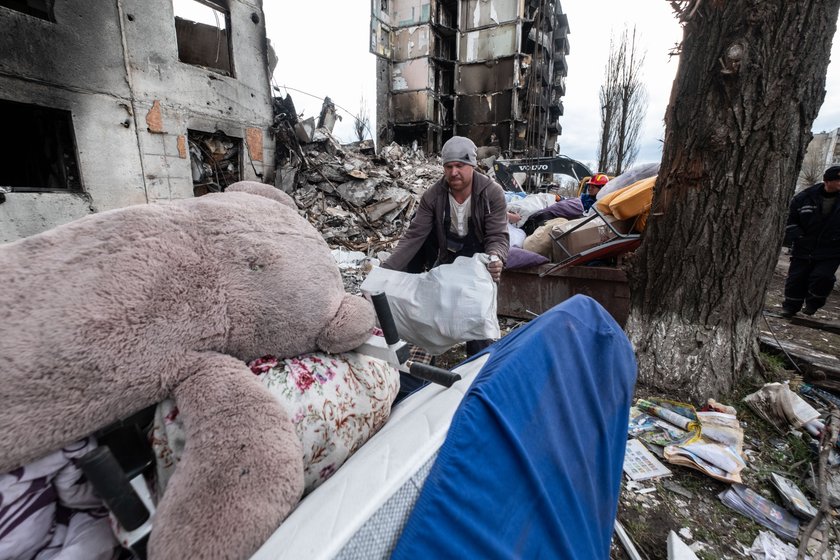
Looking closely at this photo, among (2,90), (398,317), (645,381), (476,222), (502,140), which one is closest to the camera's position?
(398,317)

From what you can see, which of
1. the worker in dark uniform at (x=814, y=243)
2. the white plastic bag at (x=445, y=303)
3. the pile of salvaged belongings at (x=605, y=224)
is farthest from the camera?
the worker in dark uniform at (x=814, y=243)

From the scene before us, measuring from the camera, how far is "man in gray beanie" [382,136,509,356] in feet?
8.32

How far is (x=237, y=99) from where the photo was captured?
744 centimetres

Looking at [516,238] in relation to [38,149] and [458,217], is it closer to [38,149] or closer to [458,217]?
[458,217]

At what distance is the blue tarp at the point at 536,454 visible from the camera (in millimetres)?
613

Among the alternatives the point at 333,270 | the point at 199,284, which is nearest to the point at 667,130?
the point at 333,270

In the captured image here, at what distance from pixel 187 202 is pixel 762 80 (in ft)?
9.11

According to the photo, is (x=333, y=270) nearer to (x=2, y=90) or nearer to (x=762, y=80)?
(x=762, y=80)

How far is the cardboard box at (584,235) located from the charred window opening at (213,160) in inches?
248

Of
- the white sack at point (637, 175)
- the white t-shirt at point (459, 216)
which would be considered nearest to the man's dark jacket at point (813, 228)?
the white sack at point (637, 175)

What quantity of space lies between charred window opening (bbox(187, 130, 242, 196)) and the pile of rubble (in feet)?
3.23

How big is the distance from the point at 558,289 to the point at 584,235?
56 centimetres

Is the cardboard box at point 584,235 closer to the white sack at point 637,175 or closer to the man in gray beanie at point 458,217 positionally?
the white sack at point 637,175

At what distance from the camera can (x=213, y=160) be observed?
24.2 feet
